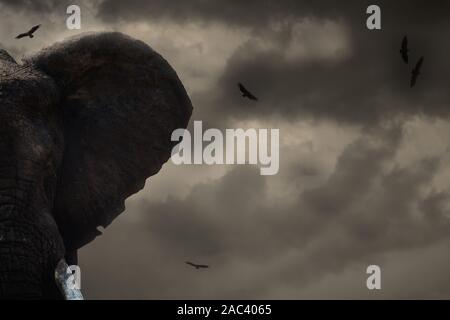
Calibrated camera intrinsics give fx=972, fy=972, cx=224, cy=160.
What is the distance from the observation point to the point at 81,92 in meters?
13.1

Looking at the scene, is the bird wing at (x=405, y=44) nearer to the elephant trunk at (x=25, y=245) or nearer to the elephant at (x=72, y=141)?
the elephant at (x=72, y=141)

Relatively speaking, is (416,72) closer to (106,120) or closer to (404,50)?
(404,50)

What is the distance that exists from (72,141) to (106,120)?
2.32 ft

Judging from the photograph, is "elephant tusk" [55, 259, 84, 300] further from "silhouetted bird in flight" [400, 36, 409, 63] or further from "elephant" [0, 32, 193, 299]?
"silhouetted bird in flight" [400, 36, 409, 63]

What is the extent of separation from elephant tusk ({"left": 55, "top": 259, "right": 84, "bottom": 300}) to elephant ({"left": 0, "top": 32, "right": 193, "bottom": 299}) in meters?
0.13

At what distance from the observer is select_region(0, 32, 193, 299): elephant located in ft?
36.2

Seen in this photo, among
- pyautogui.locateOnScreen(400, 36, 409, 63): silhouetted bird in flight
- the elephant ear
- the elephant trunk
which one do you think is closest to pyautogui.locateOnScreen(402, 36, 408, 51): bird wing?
pyautogui.locateOnScreen(400, 36, 409, 63): silhouetted bird in flight

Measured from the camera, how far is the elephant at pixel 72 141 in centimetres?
1105

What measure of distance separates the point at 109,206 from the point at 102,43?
2246mm

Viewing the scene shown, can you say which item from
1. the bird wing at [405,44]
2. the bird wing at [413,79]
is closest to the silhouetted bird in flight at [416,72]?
the bird wing at [413,79]

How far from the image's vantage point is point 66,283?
10875 mm

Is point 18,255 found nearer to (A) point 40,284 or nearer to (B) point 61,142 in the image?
(A) point 40,284

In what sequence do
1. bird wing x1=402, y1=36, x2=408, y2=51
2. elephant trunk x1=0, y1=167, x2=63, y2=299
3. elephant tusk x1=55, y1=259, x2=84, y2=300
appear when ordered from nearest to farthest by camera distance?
elephant tusk x1=55, y1=259, x2=84, y2=300
elephant trunk x1=0, y1=167, x2=63, y2=299
bird wing x1=402, y1=36, x2=408, y2=51
